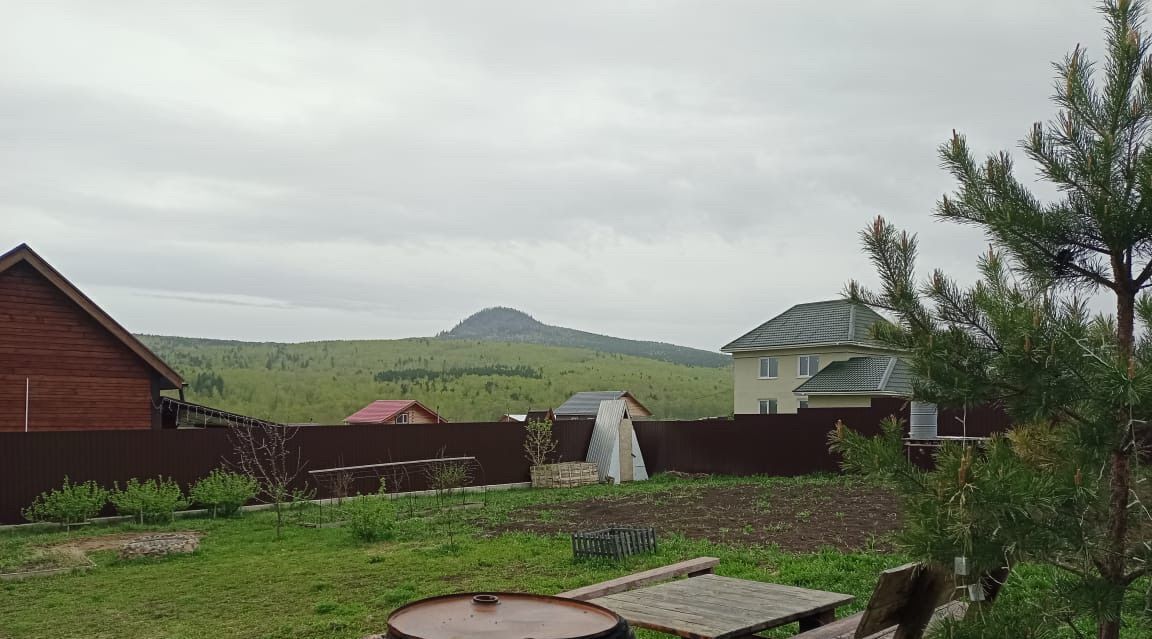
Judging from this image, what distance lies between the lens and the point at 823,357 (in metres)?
34.0

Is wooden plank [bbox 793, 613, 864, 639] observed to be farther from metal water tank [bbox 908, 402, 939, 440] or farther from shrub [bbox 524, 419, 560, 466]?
shrub [bbox 524, 419, 560, 466]

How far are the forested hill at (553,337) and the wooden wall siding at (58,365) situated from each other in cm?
7304

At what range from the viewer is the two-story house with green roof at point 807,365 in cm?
3070

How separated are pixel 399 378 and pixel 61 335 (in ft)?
120

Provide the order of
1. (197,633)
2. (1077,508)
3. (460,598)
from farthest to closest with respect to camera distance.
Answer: (197,633)
(460,598)
(1077,508)

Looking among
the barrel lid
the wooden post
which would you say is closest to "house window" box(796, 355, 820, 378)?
the wooden post

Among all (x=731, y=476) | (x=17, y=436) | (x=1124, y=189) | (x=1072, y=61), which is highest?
(x=1072, y=61)

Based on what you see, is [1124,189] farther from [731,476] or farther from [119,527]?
[731,476]

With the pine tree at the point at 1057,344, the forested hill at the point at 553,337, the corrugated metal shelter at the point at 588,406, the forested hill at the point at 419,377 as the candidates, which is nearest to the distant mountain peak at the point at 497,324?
the forested hill at the point at 553,337

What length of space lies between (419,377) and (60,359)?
37.1m

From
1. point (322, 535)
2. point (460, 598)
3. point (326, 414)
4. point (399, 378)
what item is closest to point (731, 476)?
point (322, 535)

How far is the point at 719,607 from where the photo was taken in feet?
19.1

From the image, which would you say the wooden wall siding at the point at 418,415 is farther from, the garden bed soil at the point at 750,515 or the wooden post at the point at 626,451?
the garden bed soil at the point at 750,515

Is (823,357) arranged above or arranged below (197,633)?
above
